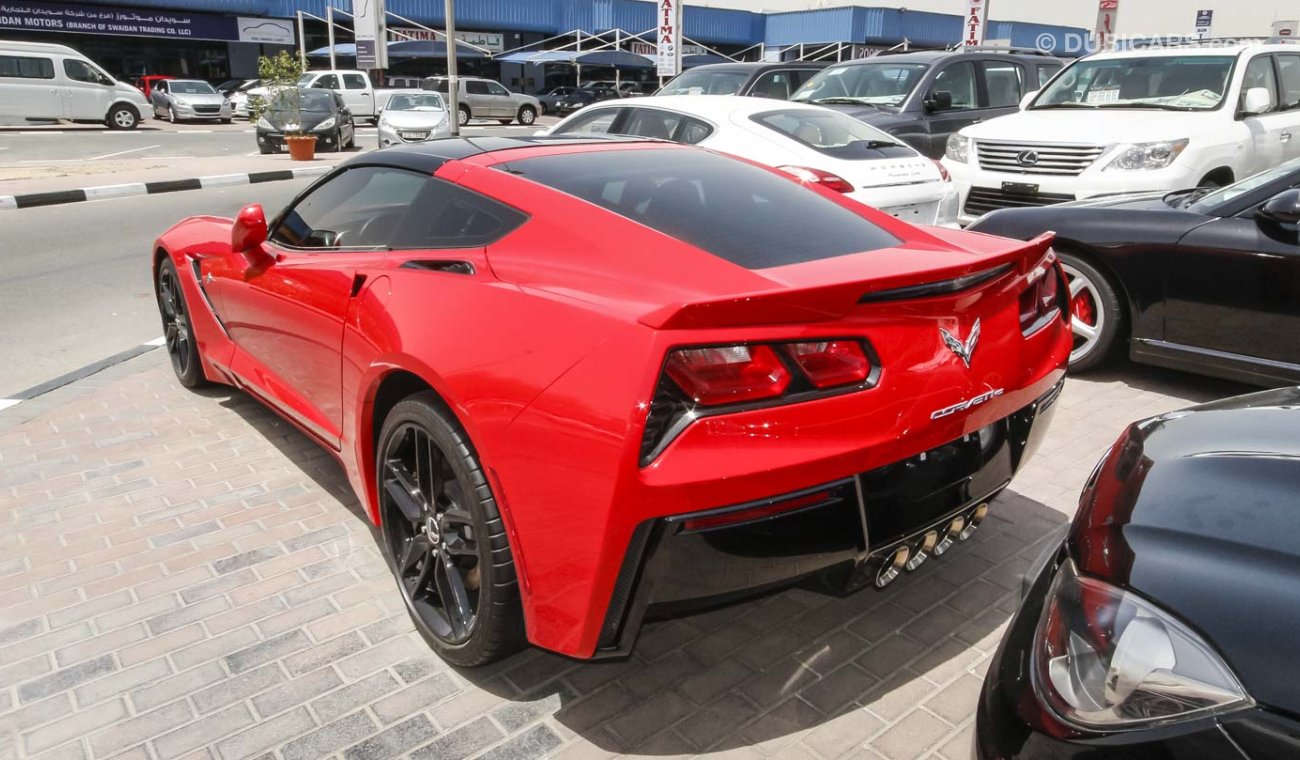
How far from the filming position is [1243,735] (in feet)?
4.29

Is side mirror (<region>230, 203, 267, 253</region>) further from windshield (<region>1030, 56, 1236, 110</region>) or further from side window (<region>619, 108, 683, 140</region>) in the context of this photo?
windshield (<region>1030, 56, 1236, 110</region>)

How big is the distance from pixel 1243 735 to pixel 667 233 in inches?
66.2

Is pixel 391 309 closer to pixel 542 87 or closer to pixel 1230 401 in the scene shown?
pixel 1230 401

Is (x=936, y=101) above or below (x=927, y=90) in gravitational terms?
below

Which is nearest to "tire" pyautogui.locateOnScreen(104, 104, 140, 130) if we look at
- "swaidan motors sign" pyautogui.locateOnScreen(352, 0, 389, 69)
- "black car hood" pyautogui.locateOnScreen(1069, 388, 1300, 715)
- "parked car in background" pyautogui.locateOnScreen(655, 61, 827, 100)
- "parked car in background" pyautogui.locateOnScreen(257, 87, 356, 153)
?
"swaidan motors sign" pyautogui.locateOnScreen(352, 0, 389, 69)

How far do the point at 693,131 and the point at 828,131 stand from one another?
1.07 m

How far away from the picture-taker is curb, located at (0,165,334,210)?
1237 cm

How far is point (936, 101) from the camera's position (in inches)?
409

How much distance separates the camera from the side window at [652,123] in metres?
7.96

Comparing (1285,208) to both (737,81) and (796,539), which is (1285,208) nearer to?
(796,539)

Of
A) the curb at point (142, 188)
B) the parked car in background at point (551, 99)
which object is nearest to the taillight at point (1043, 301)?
the curb at point (142, 188)

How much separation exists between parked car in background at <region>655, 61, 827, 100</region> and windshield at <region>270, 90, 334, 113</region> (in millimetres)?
9932

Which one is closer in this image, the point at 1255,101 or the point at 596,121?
the point at 1255,101

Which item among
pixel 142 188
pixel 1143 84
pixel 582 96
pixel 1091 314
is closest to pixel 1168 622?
pixel 1091 314
